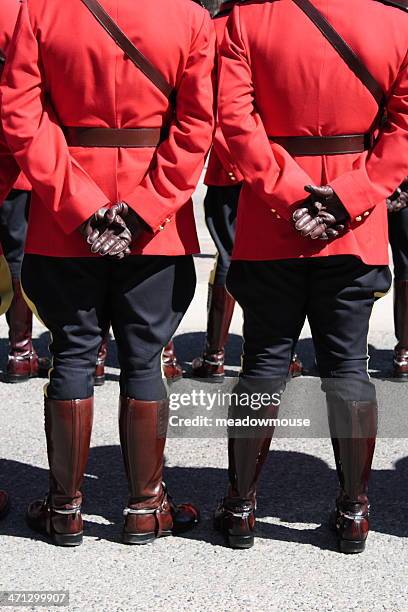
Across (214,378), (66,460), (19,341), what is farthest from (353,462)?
(19,341)

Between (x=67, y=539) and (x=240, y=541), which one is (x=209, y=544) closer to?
(x=240, y=541)

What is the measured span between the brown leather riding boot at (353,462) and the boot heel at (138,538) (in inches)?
24.7

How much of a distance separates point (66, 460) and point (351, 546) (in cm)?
97

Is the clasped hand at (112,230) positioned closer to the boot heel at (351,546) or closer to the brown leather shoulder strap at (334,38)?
the brown leather shoulder strap at (334,38)

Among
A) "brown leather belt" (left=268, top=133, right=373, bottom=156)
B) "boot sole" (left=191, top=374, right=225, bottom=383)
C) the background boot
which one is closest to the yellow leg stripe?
"brown leather belt" (left=268, top=133, right=373, bottom=156)

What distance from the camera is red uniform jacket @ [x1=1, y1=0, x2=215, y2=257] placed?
3.09 metres

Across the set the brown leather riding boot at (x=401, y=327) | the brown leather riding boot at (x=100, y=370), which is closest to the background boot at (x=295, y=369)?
the brown leather riding boot at (x=401, y=327)

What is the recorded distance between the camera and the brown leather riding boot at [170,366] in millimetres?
5266

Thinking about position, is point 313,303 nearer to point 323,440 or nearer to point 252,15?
point 252,15

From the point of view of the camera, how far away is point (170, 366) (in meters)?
5.30

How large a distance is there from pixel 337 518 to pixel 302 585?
13.9 inches

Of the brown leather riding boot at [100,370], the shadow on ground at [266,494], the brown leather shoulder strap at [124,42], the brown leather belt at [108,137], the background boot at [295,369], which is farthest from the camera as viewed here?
the background boot at [295,369]

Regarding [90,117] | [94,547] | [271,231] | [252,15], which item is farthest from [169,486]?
[252,15]

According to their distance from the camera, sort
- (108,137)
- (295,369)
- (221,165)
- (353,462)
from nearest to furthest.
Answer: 1. (108,137)
2. (353,462)
3. (221,165)
4. (295,369)
